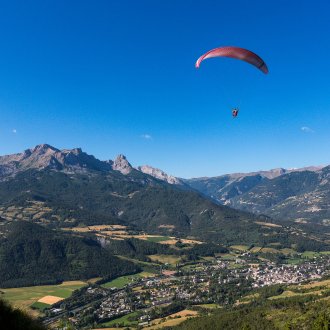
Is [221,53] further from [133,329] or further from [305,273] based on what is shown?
[305,273]

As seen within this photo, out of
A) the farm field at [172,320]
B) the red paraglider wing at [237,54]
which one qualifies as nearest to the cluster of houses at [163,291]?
the farm field at [172,320]

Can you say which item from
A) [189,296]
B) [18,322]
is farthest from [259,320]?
[18,322]

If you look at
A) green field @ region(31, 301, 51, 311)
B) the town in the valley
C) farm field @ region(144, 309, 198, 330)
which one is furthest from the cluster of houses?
green field @ region(31, 301, 51, 311)

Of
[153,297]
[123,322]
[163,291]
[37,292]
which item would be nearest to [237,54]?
[123,322]

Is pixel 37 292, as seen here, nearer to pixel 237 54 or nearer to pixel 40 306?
pixel 40 306

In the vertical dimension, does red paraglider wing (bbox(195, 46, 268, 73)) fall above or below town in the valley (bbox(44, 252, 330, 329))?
above

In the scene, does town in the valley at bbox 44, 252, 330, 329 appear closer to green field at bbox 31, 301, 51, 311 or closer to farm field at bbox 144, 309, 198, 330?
farm field at bbox 144, 309, 198, 330

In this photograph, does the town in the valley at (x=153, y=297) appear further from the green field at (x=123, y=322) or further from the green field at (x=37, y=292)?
the green field at (x=37, y=292)
